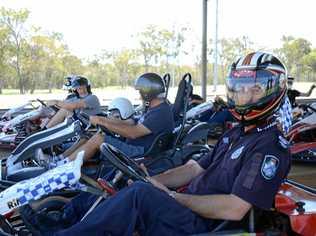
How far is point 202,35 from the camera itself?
32.7 feet

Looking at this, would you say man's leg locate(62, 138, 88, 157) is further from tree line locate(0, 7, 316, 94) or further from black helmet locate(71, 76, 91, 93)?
tree line locate(0, 7, 316, 94)

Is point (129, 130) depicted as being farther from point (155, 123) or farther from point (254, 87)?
point (254, 87)

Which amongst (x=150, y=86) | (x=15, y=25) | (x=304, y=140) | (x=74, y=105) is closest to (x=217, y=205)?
A: (x=150, y=86)

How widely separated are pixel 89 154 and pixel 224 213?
7.66ft

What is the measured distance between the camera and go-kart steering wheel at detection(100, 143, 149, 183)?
90.4 inches

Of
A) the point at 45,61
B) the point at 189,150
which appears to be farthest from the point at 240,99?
the point at 45,61

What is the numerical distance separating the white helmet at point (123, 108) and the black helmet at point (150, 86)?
95 cm

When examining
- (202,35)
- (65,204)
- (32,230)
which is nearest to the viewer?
(32,230)

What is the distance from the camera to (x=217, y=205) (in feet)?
7.03

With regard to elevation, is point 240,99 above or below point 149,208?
above

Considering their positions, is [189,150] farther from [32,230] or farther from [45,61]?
[45,61]

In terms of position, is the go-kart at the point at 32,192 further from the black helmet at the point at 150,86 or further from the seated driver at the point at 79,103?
Answer: the seated driver at the point at 79,103

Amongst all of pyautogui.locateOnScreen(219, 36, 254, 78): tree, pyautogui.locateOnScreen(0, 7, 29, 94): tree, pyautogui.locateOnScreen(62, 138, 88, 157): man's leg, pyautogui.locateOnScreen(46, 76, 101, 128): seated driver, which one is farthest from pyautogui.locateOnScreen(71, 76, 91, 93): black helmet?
pyautogui.locateOnScreen(219, 36, 254, 78): tree

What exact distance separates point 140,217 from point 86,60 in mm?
12867
